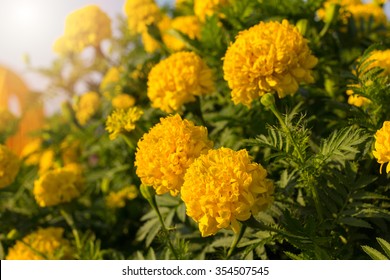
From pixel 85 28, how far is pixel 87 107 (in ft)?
1.03

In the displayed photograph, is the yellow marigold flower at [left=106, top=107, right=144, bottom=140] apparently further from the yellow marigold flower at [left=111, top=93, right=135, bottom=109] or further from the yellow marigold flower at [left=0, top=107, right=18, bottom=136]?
the yellow marigold flower at [left=0, top=107, right=18, bottom=136]

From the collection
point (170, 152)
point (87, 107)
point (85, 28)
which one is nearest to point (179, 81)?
point (170, 152)

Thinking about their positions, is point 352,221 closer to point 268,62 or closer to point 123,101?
point 268,62

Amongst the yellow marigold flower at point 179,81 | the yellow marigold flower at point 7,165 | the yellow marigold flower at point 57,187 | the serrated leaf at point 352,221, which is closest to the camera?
the serrated leaf at point 352,221

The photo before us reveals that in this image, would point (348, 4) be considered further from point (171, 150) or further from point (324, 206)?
point (171, 150)

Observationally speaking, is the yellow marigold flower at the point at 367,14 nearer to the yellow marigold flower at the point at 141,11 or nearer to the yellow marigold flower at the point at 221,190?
the yellow marigold flower at the point at 141,11

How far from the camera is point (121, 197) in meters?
1.72

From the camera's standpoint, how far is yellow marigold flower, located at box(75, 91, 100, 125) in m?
1.95

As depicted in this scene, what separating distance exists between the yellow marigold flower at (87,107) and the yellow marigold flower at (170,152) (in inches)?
41.0

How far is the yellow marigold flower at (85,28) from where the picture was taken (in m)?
1.81

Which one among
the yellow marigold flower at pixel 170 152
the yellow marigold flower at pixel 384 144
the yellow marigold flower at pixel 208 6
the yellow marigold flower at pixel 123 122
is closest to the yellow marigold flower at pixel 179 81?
the yellow marigold flower at pixel 123 122
